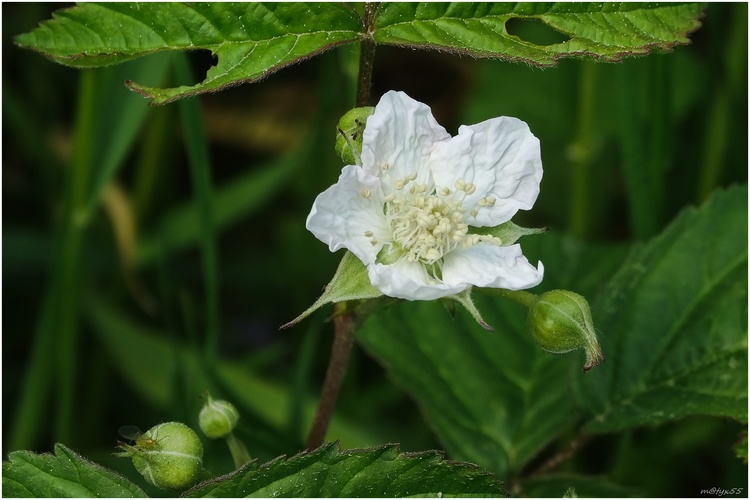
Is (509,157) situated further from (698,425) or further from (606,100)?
(606,100)

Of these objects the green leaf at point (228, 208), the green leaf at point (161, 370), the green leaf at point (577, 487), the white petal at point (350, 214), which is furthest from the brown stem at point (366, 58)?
the green leaf at point (228, 208)

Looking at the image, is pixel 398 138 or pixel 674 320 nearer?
pixel 398 138

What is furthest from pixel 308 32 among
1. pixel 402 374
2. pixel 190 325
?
pixel 190 325

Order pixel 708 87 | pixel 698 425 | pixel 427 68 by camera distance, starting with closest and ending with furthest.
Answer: pixel 698 425, pixel 708 87, pixel 427 68

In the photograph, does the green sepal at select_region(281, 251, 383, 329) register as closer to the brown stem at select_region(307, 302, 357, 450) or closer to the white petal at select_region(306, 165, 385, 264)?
the white petal at select_region(306, 165, 385, 264)

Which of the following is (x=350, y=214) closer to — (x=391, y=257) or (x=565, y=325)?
(x=391, y=257)

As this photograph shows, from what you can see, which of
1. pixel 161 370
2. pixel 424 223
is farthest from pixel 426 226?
pixel 161 370
